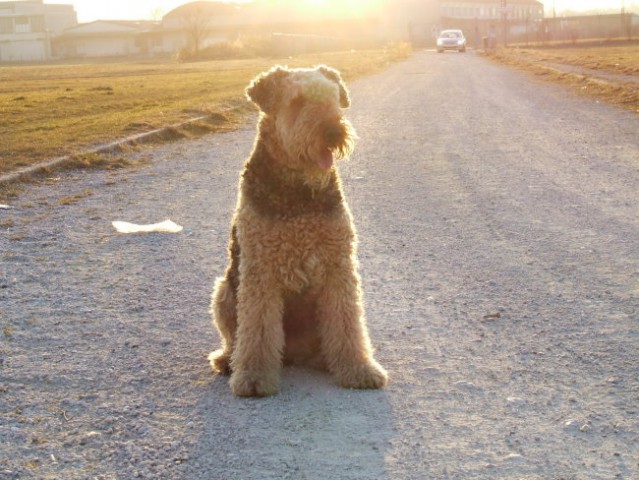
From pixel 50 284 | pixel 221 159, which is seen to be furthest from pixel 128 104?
pixel 50 284

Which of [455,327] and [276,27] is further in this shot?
[276,27]

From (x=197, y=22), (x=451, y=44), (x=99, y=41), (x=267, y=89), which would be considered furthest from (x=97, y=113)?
(x=99, y=41)

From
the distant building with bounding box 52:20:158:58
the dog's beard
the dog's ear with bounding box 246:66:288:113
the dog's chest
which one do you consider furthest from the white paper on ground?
the distant building with bounding box 52:20:158:58

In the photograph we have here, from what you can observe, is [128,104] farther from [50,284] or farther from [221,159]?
[50,284]

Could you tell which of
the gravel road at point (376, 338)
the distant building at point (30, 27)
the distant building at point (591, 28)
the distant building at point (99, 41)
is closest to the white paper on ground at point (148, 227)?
the gravel road at point (376, 338)

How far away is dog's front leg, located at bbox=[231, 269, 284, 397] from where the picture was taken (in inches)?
167

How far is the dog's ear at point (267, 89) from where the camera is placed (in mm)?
4309

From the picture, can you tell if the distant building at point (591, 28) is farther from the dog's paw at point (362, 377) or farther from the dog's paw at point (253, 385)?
the dog's paw at point (253, 385)

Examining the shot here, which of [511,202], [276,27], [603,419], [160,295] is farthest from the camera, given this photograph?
[276,27]

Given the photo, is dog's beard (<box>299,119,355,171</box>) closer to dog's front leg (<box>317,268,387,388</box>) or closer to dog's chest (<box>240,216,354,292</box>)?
dog's chest (<box>240,216,354,292</box>)

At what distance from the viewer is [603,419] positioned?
373cm

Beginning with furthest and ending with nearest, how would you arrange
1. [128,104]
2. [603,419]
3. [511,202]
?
1. [128,104]
2. [511,202]
3. [603,419]

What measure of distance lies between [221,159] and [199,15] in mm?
78671

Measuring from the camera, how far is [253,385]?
4191 millimetres
